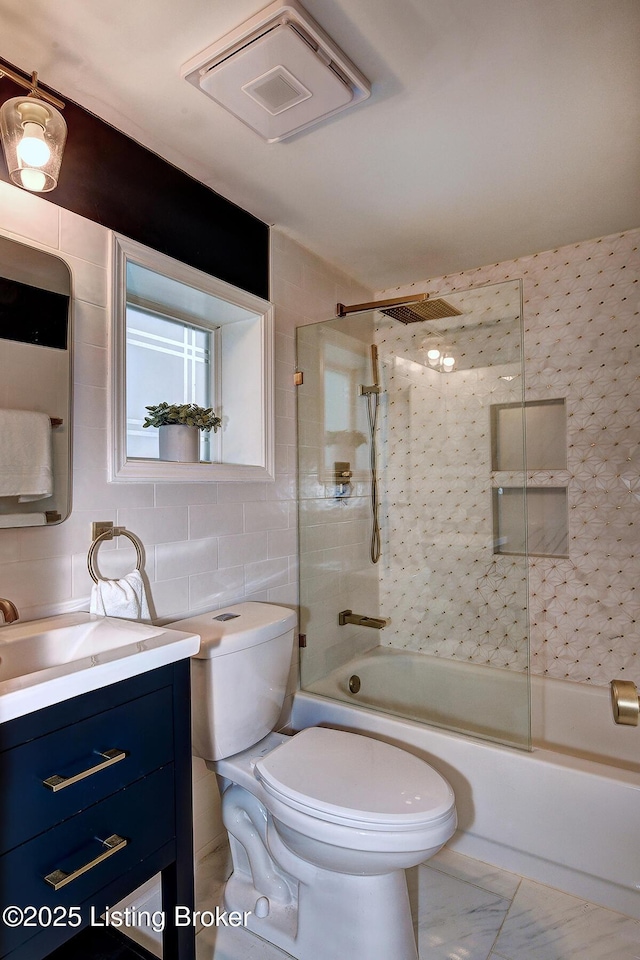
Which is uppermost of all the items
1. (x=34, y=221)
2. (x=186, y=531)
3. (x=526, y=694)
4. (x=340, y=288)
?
(x=340, y=288)

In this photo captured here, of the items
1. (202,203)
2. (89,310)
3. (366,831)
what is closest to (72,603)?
(89,310)

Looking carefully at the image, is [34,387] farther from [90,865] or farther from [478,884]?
[478,884]

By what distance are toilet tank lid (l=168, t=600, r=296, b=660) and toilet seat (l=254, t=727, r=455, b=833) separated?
0.33m

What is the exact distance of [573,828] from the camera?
1634 mm

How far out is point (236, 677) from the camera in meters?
1.59

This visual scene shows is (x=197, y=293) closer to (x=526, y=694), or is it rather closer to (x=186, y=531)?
(x=186, y=531)

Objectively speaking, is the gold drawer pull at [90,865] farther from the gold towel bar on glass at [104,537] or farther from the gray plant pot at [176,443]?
the gray plant pot at [176,443]

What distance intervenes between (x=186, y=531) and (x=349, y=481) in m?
0.85

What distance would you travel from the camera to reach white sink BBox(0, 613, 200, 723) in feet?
3.01

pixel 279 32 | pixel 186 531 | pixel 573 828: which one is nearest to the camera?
pixel 279 32

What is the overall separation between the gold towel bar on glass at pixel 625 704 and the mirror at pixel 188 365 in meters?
1.32

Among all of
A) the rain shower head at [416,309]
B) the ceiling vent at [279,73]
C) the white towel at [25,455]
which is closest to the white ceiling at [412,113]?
the ceiling vent at [279,73]

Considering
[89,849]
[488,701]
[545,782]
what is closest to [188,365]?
[89,849]

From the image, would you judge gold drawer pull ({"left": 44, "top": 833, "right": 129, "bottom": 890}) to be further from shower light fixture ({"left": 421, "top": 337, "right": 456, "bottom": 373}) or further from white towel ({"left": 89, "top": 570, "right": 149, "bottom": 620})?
shower light fixture ({"left": 421, "top": 337, "right": 456, "bottom": 373})
